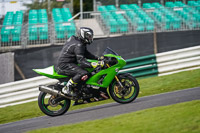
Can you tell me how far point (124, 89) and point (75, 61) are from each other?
52.1 inches

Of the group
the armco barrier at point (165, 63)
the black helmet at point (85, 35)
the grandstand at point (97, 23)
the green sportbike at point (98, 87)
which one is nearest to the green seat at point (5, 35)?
the grandstand at point (97, 23)

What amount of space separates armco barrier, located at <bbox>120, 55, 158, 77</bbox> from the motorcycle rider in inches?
173

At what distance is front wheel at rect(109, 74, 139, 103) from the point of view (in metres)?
7.41

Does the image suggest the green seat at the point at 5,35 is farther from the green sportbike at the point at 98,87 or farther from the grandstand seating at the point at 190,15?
the grandstand seating at the point at 190,15

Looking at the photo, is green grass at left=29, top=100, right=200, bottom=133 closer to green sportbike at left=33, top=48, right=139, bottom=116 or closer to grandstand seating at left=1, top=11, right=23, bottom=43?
green sportbike at left=33, top=48, right=139, bottom=116

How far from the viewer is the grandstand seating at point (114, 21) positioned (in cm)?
1551

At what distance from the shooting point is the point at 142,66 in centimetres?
1165

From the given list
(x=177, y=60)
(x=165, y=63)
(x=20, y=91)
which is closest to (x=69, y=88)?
(x=20, y=91)

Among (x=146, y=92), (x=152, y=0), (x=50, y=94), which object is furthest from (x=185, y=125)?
(x=152, y=0)

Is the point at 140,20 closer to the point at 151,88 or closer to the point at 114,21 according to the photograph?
the point at 114,21

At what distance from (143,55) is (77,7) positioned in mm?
11957

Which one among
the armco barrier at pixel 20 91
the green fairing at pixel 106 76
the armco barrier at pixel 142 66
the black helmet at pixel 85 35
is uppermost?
the black helmet at pixel 85 35

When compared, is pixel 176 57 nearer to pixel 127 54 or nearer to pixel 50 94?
pixel 127 54

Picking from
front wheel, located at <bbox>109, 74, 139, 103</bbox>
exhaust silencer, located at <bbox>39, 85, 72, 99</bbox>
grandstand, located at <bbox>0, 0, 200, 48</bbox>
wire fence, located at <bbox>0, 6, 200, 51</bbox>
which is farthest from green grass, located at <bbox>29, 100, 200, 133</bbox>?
grandstand, located at <bbox>0, 0, 200, 48</bbox>
